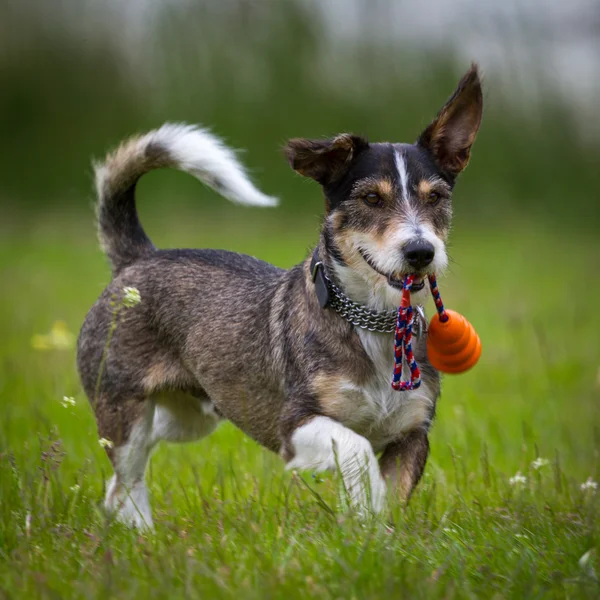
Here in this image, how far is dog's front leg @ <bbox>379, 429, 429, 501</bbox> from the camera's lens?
Answer: 403 cm

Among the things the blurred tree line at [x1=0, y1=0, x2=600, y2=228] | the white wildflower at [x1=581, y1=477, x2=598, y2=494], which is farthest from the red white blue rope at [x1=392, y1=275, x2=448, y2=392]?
the blurred tree line at [x1=0, y1=0, x2=600, y2=228]

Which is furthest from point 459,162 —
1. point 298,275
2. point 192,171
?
point 192,171

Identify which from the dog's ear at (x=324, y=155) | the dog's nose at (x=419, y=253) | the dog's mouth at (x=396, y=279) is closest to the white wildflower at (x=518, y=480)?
the dog's mouth at (x=396, y=279)

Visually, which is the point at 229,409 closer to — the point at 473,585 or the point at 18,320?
the point at 473,585

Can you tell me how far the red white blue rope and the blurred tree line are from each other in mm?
14607

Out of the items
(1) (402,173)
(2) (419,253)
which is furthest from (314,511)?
(1) (402,173)

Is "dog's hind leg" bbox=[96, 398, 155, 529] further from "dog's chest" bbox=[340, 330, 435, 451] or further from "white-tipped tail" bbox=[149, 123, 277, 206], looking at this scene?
"dog's chest" bbox=[340, 330, 435, 451]

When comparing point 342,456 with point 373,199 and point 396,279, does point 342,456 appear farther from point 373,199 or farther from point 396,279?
point 373,199

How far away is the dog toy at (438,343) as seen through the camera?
3.91 m

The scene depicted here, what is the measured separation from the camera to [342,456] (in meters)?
3.71

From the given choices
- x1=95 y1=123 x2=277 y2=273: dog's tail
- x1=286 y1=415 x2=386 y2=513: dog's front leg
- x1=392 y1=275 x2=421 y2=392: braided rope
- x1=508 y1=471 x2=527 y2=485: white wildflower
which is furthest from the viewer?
x1=95 y1=123 x2=277 y2=273: dog's tail

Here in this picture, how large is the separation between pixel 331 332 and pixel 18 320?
6.69 meters

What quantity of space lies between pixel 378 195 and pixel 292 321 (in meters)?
0.66

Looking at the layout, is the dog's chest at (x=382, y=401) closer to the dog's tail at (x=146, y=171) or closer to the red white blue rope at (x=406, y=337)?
the red white blue rope at (x=406, y=337)
